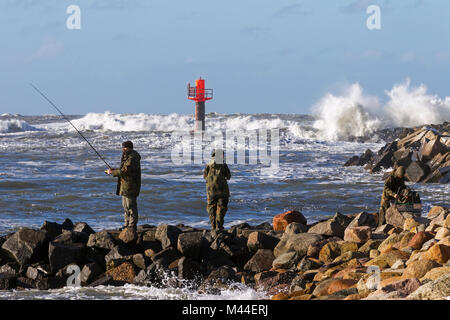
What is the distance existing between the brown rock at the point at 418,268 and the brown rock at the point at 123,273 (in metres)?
3.24

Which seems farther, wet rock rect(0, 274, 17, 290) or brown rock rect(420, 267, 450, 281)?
wet rock rect(0, 274, 17, 290)

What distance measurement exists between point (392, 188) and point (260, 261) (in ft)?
8.62

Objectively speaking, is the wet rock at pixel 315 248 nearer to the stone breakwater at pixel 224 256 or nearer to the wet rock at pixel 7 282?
the stone breakwater at pixel 224 256

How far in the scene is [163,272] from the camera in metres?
8.59

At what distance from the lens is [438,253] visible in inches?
297

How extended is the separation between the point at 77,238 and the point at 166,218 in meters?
4.88

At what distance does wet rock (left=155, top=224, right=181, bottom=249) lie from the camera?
9367mm

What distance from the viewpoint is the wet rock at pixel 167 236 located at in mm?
9367

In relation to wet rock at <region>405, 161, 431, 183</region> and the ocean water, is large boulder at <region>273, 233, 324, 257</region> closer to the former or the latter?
the ocean water

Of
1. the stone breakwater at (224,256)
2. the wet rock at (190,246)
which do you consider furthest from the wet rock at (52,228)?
the wet rock at (190,246)

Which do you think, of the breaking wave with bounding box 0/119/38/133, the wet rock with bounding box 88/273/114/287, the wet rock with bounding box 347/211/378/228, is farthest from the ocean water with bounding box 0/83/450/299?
the breaking wave with bounding box 0/119/38/133

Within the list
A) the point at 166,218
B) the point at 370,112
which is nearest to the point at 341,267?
the point at 166,218

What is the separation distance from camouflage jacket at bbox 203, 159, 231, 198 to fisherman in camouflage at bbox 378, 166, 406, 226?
7.36ft
